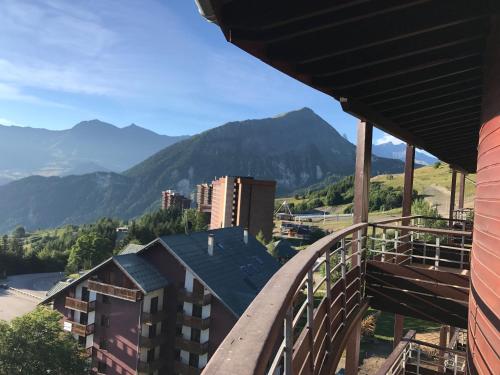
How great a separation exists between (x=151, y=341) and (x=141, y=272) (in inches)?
121

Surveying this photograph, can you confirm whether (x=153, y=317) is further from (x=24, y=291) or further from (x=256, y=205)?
(x=24, y=291)

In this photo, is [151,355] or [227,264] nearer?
[151,355]

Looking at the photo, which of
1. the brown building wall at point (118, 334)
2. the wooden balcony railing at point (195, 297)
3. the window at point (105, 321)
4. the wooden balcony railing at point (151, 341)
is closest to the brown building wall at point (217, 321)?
the wooden balcony railing at point (195, 297)

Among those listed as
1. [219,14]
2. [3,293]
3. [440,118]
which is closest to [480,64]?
[440,118]

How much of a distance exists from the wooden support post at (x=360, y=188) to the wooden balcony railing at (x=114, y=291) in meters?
14.6

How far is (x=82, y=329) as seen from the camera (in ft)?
66.1

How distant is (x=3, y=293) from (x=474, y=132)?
5285cm

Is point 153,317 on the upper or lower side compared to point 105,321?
upper

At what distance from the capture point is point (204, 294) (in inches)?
748

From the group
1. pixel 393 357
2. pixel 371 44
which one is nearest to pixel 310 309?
pixel 371 44

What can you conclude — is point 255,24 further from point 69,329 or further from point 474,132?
point 69,329

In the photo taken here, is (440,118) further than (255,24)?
Yes

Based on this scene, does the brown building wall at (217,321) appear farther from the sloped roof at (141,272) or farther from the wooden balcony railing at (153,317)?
the sloped roof at (141,272)

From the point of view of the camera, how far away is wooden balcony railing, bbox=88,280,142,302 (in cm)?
1847
